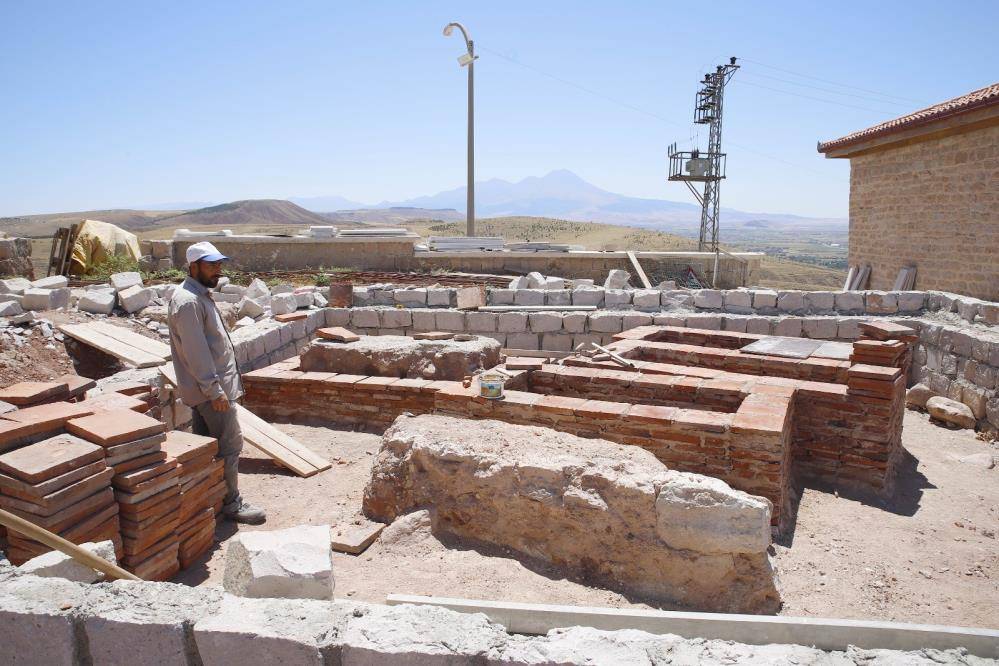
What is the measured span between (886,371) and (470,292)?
6.03m

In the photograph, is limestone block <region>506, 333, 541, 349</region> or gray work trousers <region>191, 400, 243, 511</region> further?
limestone block <region>506, 333, 541, 349</region>

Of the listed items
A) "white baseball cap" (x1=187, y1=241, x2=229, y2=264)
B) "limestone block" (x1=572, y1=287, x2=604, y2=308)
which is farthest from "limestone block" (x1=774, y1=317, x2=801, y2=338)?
"white baseball cap" (x1=187, y1=241, x2=229, y2=264)

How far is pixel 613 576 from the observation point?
3.82 metres

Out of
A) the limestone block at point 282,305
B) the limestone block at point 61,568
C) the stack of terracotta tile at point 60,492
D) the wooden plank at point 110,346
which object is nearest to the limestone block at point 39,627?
the limestone block at point 61,568

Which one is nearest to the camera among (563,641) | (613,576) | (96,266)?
(563,641)

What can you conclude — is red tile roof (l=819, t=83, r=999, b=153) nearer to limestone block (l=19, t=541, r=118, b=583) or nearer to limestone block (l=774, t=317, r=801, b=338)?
limestone block (l=774, t=317, r=801, b=338)

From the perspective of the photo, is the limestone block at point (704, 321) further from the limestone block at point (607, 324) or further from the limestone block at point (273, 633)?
the limestone block at point (273, 633)

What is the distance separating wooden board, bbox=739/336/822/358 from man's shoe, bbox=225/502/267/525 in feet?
16.6

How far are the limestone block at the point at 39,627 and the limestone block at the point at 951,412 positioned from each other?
8243 millimetres

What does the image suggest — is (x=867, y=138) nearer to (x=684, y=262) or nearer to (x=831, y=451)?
(x=684, y=262)

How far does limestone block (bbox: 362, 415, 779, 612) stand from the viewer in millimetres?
3586

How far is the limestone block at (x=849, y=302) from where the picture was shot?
383 inches

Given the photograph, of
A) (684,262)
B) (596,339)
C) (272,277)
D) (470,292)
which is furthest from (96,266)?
(684,262)

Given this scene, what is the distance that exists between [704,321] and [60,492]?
319 inches
